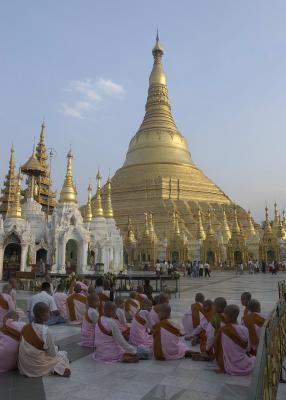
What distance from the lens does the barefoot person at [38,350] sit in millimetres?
5379

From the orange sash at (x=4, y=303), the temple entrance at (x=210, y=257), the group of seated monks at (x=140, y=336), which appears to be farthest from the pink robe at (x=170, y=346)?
the temple entrance at (x=210, y=257)

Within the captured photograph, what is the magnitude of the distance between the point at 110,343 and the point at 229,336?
1.99 m

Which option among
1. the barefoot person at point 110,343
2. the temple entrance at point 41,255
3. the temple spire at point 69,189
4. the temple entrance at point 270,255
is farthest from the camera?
the temple entrance at point 270,255

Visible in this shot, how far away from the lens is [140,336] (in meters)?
7.28

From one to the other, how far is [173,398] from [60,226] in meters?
21.3

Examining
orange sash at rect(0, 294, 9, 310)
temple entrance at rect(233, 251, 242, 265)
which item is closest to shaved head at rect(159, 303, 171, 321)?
orange sash at rect(0, 294, 9, 310)

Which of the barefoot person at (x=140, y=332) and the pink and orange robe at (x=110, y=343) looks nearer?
the pink and orange robe at (x=110, y=343)

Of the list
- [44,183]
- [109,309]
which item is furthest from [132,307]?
[44,183]

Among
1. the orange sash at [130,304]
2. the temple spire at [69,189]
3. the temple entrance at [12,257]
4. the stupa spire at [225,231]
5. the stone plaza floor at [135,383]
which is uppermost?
the temple spire at [69,189]

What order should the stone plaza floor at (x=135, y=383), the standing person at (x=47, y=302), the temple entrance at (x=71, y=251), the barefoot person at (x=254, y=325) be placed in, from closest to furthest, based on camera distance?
the stone plaza floor at (x=135, y=383), the barefoot person at (x=254, y=325), the standing person at (x=47, y=302), the temple entrance at (x=71, y=251)

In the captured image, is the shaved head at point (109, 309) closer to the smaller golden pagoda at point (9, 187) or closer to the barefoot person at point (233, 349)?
the barefoot person at point (233, 349)

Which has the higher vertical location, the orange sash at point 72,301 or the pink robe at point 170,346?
the orange sash at point 72,301

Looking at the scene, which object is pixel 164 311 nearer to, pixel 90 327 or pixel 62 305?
pixel 90 327

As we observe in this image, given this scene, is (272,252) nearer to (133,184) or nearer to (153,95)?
(133,184)
